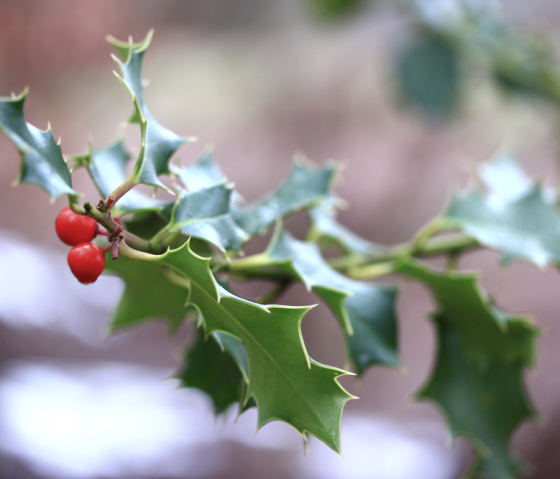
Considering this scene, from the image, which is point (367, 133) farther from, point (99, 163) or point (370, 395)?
point (99, 163)

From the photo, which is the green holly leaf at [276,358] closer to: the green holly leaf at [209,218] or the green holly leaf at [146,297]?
the green holly leaf at [209,218]

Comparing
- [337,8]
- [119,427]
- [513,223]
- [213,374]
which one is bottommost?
[119,427]

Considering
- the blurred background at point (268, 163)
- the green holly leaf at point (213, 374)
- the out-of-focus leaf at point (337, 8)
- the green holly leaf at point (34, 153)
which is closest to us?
the green holly leaf at point (34, 153)

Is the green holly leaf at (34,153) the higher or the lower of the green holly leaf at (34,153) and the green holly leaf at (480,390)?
the higher

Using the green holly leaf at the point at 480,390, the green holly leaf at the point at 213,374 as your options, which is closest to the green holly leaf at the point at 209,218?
the green holly leaf at the point at 213,374

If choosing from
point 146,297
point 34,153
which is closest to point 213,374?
point 146,297

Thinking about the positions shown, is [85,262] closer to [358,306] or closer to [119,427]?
[358,306]
